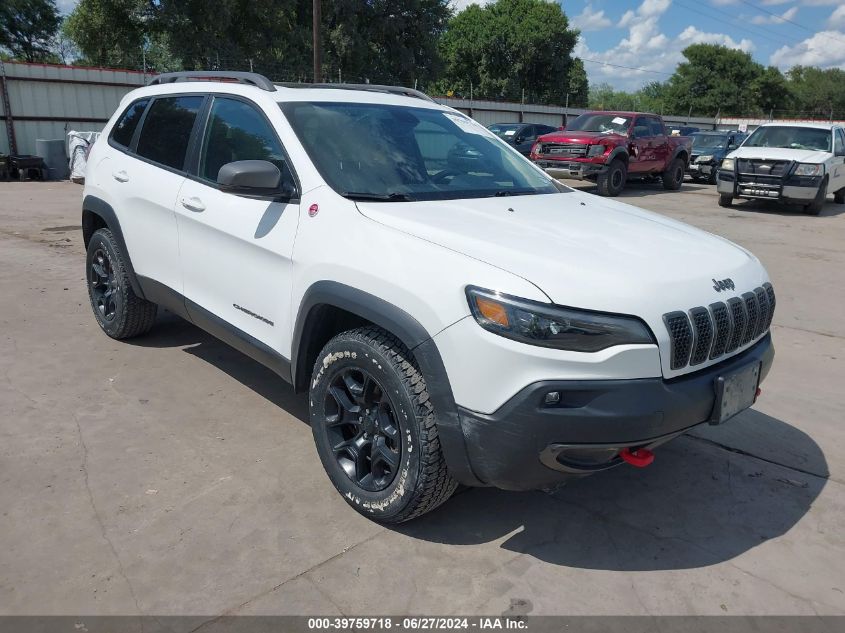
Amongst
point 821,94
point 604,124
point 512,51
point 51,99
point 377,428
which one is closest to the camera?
point 377,428

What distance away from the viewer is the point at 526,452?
243cm

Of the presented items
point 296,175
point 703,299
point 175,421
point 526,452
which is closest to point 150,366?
point 175,421

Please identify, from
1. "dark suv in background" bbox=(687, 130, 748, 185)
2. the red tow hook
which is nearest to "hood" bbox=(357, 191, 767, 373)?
the red tow hook

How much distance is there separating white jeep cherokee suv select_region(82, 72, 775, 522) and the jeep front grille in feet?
0.04

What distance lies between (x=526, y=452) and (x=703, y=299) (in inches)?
37.3

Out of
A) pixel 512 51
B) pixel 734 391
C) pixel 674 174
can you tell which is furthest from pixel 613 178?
pixel 512 51

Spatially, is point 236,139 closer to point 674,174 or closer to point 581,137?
point 581,137

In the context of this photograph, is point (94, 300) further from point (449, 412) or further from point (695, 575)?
point (695, 575)

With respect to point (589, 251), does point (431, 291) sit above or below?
below

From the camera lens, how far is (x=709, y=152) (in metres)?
21.7

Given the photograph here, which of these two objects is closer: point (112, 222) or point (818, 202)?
point (112, 222)

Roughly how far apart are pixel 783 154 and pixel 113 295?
13342 millimetres

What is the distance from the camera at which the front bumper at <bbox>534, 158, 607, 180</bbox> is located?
1525 centimetres

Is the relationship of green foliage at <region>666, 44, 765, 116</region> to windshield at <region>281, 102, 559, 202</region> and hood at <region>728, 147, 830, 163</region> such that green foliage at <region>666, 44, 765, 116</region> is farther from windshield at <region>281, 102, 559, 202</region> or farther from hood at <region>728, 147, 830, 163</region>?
windshield at <region>281, 102, 559, 202</region>
